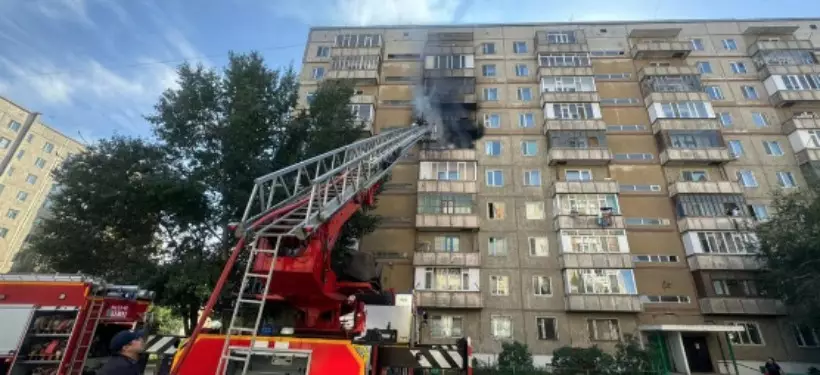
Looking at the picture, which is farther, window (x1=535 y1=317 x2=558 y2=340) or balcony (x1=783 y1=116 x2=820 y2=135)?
balcony (x1=783 y1=116 x2=820 y2=135)

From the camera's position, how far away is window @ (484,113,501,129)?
2931 centimetres

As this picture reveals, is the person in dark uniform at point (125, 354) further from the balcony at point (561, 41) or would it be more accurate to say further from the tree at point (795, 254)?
the balcony at point (561, 41)

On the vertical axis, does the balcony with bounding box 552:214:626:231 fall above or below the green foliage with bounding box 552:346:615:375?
above

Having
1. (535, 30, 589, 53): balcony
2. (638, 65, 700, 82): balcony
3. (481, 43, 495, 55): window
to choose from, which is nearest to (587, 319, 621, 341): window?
(638, 65, 700, 82): balcony

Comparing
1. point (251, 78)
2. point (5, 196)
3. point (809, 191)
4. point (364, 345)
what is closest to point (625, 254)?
point (809, 191)

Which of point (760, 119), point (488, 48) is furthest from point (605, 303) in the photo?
point (488, 48)

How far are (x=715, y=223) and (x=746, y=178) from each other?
5900 mm

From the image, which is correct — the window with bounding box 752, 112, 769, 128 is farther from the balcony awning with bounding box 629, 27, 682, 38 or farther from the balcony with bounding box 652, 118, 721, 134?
the balcony awning with bounding box 629, 27, 682, 38

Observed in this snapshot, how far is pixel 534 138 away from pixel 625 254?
34.9 ft

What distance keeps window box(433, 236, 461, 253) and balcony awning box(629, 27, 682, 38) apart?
25.5 metres

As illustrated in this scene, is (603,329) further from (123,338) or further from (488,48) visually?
(488,48)

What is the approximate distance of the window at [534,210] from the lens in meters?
25.3

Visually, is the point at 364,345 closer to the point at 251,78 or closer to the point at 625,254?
the point at 251,78

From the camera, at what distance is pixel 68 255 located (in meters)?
15.1
